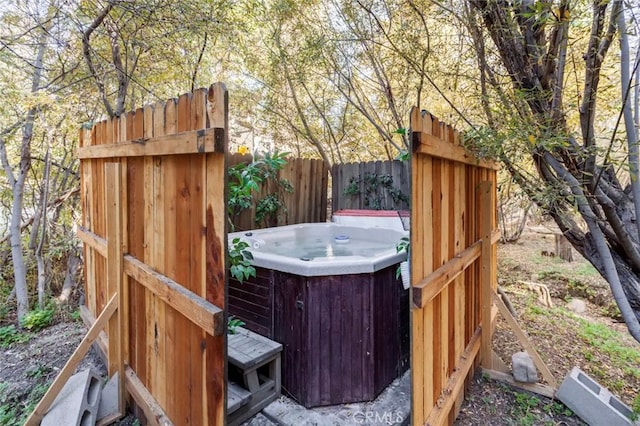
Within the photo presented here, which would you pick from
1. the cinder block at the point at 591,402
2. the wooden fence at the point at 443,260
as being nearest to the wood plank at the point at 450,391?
the wooden fence at the point at 443,260

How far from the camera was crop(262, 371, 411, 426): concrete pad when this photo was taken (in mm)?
2121

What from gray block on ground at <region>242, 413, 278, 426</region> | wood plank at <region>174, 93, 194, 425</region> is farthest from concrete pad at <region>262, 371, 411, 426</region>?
wood plank at <region>174, 93, 194, 425</region>

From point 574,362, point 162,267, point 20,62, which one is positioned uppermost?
point 20,62

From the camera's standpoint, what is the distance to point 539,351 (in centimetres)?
312

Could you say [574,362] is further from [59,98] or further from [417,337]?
[59,98]

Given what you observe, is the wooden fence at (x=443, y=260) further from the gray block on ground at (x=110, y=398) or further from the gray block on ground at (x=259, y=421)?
the gray block on ground at (x=110, y=398)

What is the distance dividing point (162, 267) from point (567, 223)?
2.49 metres

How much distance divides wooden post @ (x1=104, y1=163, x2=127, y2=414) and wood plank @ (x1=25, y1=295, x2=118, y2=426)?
57mm

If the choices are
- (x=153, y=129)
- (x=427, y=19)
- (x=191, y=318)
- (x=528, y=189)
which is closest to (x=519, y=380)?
(x=528, y=189)

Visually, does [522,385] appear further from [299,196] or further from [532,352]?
[299,196]

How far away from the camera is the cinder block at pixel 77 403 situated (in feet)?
6.11

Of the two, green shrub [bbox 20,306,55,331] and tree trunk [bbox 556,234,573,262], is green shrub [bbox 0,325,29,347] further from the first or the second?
tree trunk [bbox 556,234,573,262]

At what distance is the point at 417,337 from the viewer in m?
1.46

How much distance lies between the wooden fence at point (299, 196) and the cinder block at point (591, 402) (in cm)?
350
